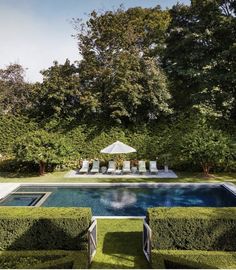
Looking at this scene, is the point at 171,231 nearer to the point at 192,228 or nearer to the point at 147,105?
the point at 192,228

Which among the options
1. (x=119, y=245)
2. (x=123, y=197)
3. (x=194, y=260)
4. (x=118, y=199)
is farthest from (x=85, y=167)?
(x=194, y=260)

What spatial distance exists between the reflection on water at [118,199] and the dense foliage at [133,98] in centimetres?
497

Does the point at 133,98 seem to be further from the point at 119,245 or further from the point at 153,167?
the point at 119,245

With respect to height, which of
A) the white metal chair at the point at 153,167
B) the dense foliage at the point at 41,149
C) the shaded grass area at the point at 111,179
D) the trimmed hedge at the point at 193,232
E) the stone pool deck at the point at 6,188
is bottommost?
the trimmed hedge at the point at 193,232

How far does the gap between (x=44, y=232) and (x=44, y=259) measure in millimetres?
820

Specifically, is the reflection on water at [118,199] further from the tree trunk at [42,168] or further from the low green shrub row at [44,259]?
the low green shrub row at [44,259]

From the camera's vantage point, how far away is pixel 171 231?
9133 mm

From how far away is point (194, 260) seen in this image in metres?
8.41

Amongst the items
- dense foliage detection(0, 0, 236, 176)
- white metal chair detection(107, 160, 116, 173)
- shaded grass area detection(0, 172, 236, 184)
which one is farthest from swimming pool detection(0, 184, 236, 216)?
dense foliage detection(0, 0, 236, 176)

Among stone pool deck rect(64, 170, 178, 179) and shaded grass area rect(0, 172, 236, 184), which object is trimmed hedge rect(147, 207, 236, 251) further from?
stone pool deck rect(64, 170, 178, 179)

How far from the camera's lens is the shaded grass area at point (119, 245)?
8.73 metres

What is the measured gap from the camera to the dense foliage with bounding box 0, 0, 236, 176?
68.6ft

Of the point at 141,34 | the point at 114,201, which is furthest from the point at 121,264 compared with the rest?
the point at 141,34

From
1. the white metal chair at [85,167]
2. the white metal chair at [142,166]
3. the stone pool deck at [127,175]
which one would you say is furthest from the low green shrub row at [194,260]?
the white metal chair at [85,167]
